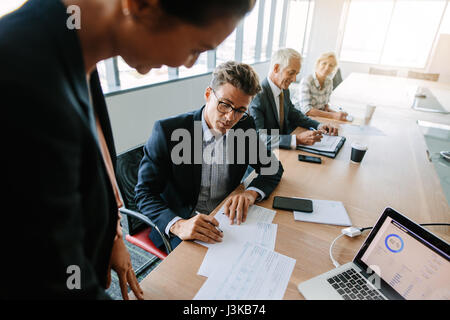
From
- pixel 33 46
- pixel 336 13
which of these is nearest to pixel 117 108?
pixel 33 46

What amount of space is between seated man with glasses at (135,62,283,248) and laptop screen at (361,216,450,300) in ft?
1.67

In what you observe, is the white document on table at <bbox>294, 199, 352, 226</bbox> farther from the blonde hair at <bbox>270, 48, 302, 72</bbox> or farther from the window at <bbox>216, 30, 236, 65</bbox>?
the window at <bbox>216, 30, 236, 65</bbox>

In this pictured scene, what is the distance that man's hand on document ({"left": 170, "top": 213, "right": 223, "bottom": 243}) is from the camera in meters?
0.98

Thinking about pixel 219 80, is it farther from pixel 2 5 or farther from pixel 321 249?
pixel 2 5

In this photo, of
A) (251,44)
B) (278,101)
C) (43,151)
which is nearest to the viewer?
(43,151)

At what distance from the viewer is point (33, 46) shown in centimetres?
38

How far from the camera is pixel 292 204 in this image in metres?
1.24

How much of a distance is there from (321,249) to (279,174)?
54 cm

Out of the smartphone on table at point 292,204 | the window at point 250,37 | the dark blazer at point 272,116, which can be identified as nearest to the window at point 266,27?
the window at point 250,37

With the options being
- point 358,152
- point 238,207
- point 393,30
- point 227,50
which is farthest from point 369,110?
point 393,30

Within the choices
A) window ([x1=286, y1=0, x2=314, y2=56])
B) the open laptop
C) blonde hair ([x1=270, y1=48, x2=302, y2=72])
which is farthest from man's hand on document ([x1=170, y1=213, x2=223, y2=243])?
window ([x1=286, y1=0, x2=314, y2=56])

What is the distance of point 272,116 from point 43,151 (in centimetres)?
212

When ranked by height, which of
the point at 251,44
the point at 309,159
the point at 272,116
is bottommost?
the point at 309,159

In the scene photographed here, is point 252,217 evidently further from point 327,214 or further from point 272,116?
point 272,116
